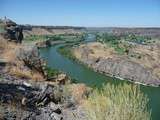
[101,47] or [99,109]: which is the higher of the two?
[99,109]

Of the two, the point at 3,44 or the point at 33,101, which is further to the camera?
the point at 3,44

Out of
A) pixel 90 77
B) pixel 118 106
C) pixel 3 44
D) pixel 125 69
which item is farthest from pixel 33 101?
pixel 125 69

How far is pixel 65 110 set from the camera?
24.2 metres

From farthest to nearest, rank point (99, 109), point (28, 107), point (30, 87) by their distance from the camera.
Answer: point (30, 87) → point (28, 107) → point (99, 109)

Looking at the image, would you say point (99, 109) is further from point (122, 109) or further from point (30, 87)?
point (30, 87)

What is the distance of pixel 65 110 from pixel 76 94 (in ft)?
11.1

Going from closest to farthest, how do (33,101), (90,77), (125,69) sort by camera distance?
1. (33,101)
2. (90,77)
3. (125,69)

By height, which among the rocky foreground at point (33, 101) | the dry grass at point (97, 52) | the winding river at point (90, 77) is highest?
the rocky foreground at point (33, 101)

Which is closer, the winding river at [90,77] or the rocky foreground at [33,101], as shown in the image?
the rocky foreground at [33,101]

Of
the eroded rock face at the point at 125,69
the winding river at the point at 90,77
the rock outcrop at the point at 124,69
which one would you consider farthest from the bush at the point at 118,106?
the eroded rock face at the point at 125,69

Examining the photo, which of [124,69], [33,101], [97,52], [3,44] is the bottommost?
[124,69]

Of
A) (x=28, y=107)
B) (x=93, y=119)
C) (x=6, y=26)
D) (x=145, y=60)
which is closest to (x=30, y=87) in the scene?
(x=28, y=107)

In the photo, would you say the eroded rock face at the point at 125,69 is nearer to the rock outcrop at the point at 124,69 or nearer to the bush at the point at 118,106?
the rock outcrop at the point at 124,69

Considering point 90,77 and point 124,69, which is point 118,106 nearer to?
point 90,77
